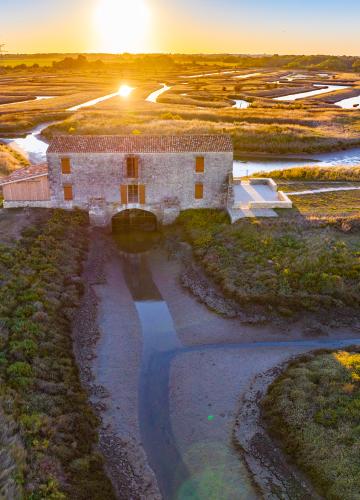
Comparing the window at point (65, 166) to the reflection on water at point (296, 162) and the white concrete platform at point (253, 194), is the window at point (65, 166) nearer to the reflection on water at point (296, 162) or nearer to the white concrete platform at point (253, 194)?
the white concrete platform at point (253, 194)

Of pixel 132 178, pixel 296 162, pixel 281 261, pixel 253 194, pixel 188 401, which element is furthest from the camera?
pixel 296 162

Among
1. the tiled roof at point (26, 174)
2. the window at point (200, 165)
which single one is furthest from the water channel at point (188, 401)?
the tiled roof at point (26, 174)

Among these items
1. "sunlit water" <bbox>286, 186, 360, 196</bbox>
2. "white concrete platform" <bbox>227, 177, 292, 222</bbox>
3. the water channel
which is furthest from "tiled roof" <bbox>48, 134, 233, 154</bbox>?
the water channel

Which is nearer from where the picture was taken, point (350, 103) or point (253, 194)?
point (253, 194)

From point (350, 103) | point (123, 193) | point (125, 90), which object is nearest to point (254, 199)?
point (123, 193)

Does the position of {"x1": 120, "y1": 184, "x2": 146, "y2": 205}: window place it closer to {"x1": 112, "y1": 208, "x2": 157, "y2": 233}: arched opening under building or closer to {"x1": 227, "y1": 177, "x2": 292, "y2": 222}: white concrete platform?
{"x1": 112, "y1": 208, "x2": 157, "y2": 233}: arched opening under building

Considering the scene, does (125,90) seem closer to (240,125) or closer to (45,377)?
(240,125)

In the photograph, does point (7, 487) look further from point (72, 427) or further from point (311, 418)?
point (311, 418)
